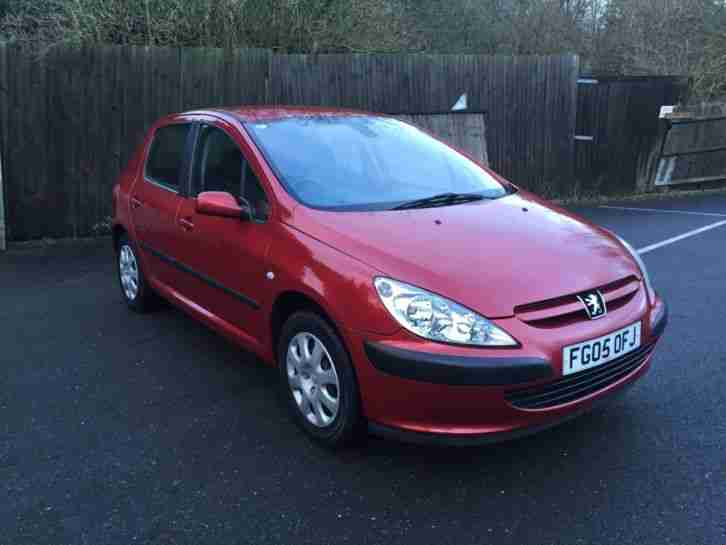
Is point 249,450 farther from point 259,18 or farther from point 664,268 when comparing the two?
point 259,18

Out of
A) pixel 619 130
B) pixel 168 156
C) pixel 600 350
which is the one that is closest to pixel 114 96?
pixel 168 156

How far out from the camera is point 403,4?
A: 14555 millimetres

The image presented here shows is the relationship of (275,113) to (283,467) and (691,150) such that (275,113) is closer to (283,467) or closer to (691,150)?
(283,467)

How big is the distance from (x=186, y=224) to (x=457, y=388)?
230 cm

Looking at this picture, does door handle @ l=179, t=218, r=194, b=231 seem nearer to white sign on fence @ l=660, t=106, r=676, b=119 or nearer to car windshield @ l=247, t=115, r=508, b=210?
car windshield @ l=247, t=115, r=508, b=210

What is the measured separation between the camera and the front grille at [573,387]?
9.67 feet

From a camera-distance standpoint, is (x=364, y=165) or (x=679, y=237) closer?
(x=364, y=165)

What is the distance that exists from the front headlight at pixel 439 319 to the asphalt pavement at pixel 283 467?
70cm

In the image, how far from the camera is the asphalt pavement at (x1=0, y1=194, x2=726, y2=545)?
2867 millimetres

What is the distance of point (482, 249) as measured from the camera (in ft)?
10.9

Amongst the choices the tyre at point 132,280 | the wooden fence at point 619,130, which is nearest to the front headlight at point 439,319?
the tyre at point 132,280

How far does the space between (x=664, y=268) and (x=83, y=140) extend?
20.5ft

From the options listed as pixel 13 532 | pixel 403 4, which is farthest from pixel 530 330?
pixel 403 4

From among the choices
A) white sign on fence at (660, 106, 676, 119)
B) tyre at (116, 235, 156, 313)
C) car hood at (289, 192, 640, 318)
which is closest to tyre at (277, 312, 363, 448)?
car hood at (289, 192, 640, 318)
